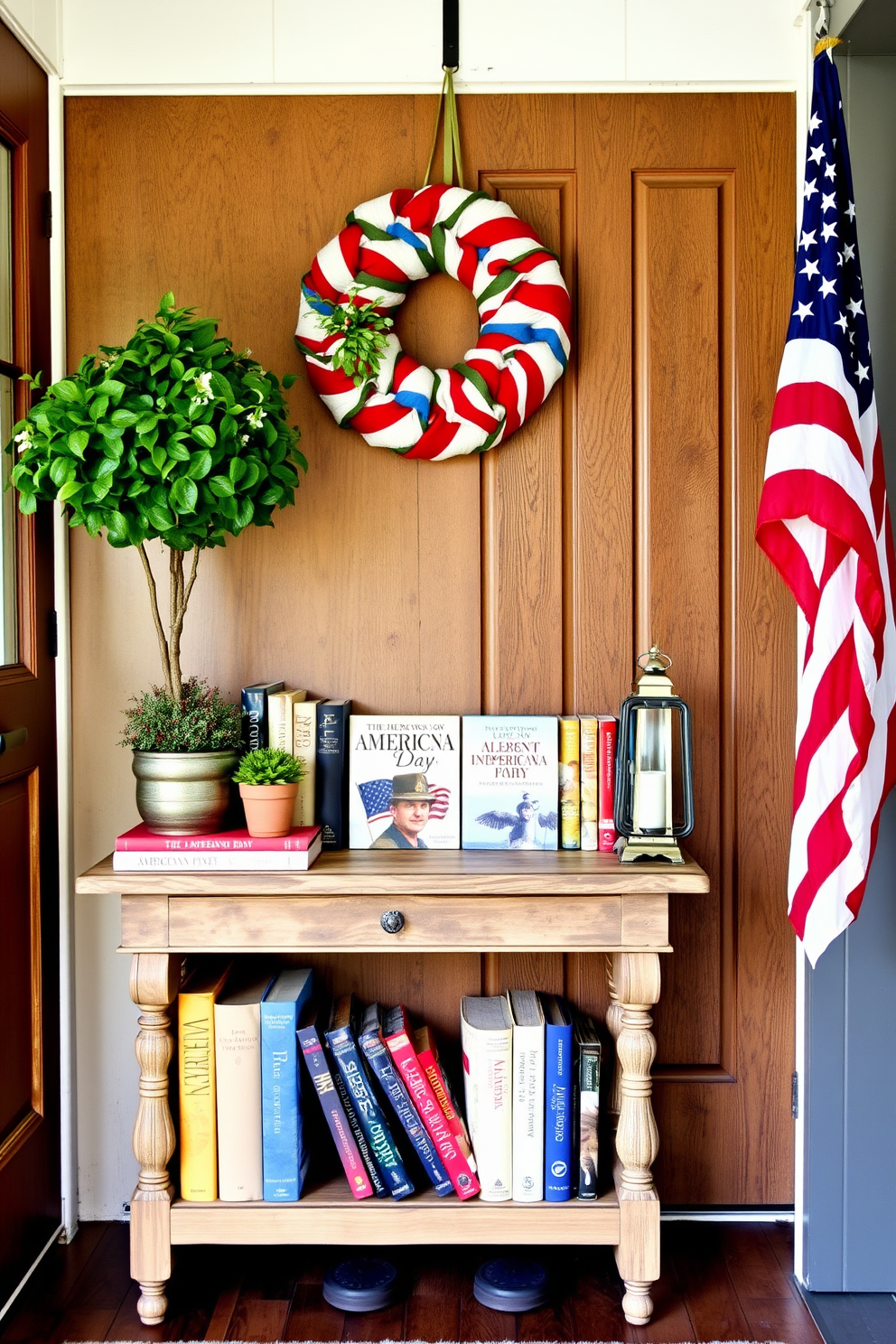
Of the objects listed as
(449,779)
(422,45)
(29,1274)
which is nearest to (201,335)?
(422,45)

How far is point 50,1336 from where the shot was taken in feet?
5.86

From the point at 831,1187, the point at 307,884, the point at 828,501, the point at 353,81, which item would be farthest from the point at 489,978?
the point at 353,81

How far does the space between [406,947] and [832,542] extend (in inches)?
40.1

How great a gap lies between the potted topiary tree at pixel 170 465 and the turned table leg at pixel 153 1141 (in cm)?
26

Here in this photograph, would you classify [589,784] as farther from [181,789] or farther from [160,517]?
[160,517]

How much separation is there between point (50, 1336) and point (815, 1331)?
4.32 ft

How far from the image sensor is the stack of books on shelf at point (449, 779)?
1.96 m

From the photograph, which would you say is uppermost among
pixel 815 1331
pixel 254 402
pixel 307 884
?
pixel 254 402

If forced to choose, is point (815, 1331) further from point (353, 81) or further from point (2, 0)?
point (2, 0)

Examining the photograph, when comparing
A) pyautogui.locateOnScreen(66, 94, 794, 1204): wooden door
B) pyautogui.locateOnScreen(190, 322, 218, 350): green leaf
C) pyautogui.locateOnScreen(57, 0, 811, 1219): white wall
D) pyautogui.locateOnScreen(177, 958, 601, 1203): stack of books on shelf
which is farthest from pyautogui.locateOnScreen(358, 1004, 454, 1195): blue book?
pyautogui.locateOnScreen(57, 0, 811, 1219): white wall

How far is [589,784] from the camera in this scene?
1.96 meters

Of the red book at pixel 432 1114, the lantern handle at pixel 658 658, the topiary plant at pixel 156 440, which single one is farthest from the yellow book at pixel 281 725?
the lantern handle at pixel 658 658

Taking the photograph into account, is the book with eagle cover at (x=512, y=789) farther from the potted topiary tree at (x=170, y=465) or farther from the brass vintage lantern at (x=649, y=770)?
the potted topiary tree at (x=170, y=465)

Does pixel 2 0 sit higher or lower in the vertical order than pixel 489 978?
higher
